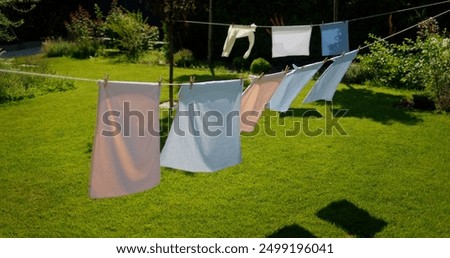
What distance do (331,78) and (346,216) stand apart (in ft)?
6.20

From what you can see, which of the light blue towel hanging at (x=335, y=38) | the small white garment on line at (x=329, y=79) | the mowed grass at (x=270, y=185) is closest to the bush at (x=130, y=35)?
the mowed grass at (x=270, y=185)

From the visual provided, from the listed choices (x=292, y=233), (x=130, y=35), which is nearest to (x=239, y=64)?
(x=130, y=35)

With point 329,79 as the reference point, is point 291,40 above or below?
above

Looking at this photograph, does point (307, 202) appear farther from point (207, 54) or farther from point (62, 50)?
point (62, 50)

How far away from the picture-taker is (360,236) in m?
4.37

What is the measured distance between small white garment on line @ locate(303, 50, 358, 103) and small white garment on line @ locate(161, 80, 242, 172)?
5.27 ft

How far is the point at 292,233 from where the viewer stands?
4.40 meters

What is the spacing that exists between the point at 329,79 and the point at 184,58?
9148 mm

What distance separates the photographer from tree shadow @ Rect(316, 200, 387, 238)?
445cm

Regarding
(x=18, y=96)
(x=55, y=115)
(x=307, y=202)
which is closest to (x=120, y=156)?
(x=307, y=202)

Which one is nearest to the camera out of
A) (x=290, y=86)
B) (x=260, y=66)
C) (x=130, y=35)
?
(x=290, y=86)

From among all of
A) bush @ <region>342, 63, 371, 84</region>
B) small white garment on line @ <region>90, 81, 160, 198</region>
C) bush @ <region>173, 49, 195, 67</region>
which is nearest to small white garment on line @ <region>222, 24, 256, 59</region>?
bush @ <region>342, 63, 371, 84</region>

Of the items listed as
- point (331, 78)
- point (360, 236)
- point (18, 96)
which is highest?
point (331, 78)

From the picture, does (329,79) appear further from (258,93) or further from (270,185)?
(270,185)
